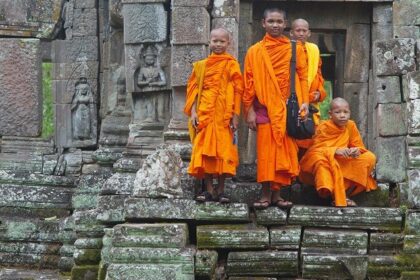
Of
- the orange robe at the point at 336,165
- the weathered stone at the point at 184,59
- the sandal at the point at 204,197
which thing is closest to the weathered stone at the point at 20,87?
the weathered stone at the point at 184,59

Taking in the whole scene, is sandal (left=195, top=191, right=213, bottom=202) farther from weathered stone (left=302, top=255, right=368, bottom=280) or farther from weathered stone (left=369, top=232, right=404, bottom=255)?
weathered stone (left=369, top=232, right=404, bottom=255)

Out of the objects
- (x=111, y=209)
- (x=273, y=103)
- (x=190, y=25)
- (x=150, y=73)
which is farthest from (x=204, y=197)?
(x=150, y=73)

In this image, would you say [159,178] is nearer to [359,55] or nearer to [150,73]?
[150,73]

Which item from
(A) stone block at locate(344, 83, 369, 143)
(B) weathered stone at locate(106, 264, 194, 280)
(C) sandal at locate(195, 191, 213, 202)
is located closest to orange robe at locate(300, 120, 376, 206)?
(C) sandal at locate(195, 191, 213, 202)

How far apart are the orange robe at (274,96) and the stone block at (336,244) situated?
55 cm

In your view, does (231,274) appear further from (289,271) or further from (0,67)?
(0,67)

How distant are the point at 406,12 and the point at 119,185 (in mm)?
3432

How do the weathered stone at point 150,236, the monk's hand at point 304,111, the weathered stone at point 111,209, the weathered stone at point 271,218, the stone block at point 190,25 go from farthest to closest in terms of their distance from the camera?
1. the stone block at point 190,25
2. the weathered stone at point 111,209
3. the monk's hand at point 304,111
4. the weathered stone at point 271,218
5. the weathered stone at point 150,236

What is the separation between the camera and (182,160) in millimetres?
9625

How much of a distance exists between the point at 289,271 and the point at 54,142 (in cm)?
461

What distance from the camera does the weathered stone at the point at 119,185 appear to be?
9.65 metres

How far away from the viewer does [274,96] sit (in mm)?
8758

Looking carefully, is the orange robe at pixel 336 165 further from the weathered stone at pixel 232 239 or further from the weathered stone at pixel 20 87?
the weathered stone at pixel 20 87

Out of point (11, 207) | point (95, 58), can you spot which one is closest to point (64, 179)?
point (11, 207)
